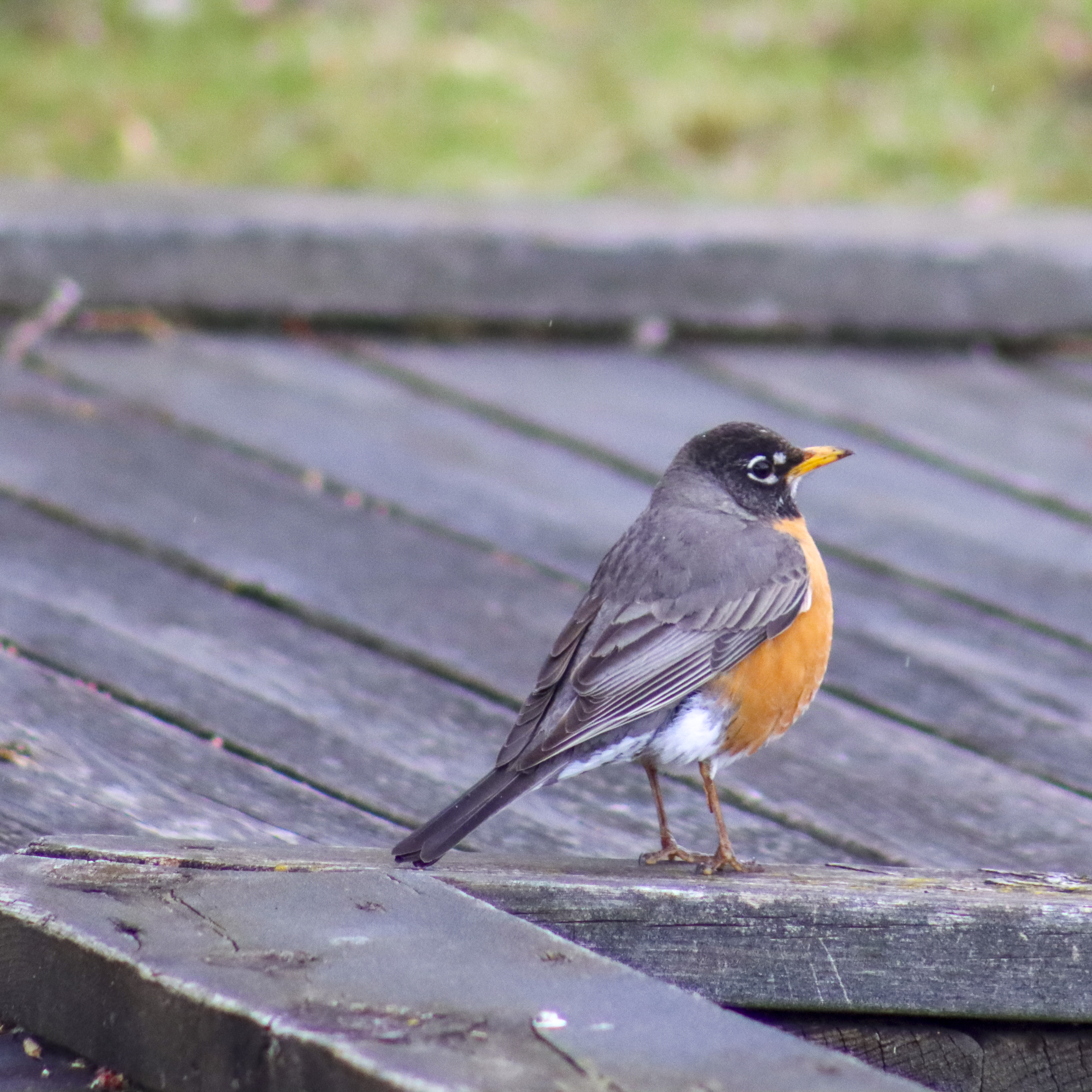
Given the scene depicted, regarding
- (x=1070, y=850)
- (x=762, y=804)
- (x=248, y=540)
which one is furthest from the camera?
(x=248, y=540)

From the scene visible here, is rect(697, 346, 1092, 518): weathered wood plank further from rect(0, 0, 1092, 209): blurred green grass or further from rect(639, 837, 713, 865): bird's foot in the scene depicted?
rect(639, 837, 713, 865): bird's foot

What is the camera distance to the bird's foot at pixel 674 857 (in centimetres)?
217

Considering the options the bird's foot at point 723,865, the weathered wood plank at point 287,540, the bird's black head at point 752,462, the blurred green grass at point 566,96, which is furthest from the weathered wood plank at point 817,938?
the blurred green grass at point 566,96

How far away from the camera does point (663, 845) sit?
8.27 ft

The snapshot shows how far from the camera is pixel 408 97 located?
6.62 metres

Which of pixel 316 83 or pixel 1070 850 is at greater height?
pixel 316 83

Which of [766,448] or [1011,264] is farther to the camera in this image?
[1011,264]

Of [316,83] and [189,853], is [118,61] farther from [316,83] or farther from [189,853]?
[189,853]

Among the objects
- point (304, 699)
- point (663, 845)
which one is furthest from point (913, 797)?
point (304, 699)

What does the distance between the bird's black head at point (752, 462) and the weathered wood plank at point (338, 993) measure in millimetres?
1359

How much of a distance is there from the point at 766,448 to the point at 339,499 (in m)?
0.89

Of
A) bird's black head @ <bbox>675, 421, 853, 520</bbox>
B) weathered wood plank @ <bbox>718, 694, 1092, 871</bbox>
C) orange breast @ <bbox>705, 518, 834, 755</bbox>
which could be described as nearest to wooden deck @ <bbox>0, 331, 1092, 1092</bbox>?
weathered wood plank @ <bbox>718, 694, 1092, 871</bbox>

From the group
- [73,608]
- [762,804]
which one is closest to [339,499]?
[73,608]

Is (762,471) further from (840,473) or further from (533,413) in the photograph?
(533,413)
